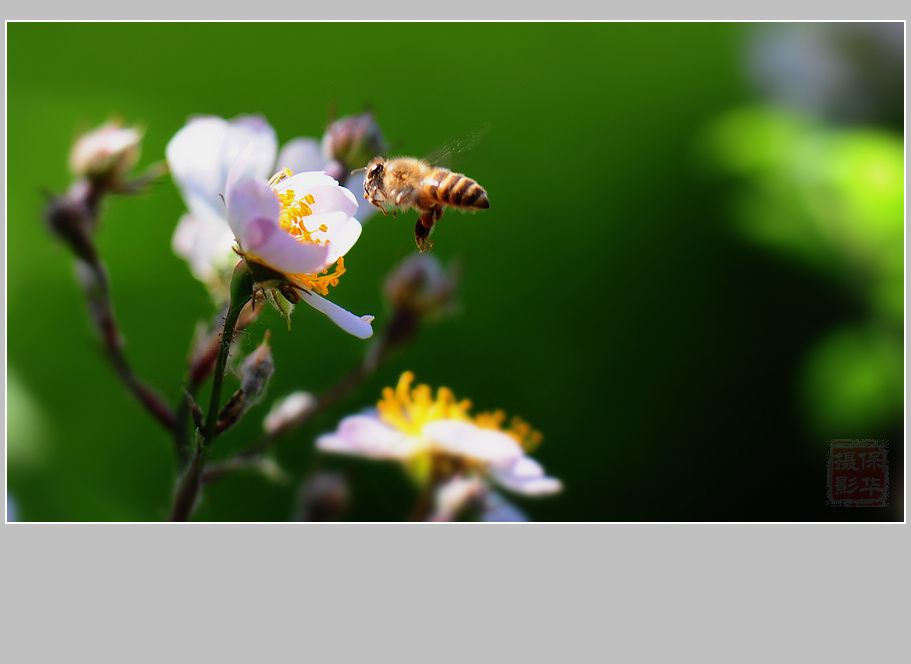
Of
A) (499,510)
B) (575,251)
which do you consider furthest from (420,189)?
(575,251)

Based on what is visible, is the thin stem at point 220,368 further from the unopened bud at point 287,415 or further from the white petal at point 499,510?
the white petal at point 499,510

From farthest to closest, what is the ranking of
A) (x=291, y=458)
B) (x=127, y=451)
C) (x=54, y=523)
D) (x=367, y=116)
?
1. (x=127, y=451)
2. (x=291, y=458)
3. (x=54, y=523)
4. (x=367, y=116)

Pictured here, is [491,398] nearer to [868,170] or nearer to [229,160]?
[868,170]

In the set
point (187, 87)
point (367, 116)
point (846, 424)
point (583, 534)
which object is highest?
point (187, 87)

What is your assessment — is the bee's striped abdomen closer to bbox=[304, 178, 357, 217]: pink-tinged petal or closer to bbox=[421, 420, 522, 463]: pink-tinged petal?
bbox=[304, 178, 357, 217]: pink-tinged petal

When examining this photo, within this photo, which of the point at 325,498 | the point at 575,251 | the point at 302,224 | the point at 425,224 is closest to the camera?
the point at 302,224

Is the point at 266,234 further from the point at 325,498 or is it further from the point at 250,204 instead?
the point at 325,498

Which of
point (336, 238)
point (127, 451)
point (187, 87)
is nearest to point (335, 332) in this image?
point (127, 451)
